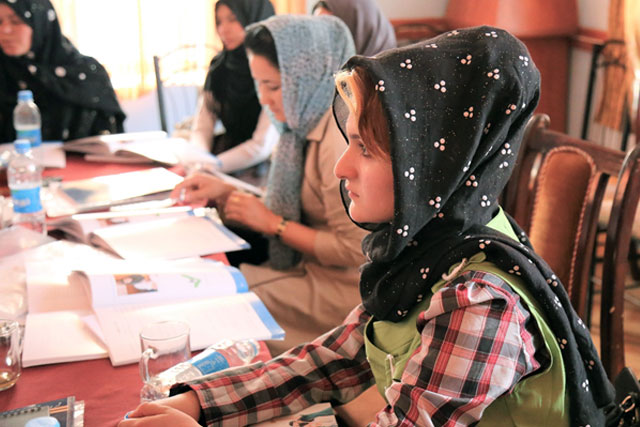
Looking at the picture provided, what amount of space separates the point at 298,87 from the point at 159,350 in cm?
103

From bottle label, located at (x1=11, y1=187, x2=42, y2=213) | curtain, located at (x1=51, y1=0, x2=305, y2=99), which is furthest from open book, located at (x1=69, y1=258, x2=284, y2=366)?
curtain, located at (x1=51, y1=0, x2=305, y2=99)

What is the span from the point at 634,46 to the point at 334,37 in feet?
6.29

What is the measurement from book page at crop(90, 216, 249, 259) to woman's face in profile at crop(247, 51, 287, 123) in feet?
1.36

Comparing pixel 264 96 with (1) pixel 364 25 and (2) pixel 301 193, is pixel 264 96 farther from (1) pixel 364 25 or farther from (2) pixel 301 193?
(1) pixel 364 25

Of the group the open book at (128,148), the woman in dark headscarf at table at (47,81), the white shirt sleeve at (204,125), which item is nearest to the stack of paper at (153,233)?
the open book at (128,148)

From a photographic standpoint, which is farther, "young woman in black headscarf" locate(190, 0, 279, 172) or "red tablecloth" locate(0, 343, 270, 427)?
"young woman in black headscarf" locate(190, 0, 279, 172)

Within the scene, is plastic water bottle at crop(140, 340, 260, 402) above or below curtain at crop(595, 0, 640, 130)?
below

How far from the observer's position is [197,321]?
3.93ft

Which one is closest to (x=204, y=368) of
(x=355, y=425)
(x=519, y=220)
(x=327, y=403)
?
(x=327, y=403)

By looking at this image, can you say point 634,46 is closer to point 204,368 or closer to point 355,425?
point 355,425

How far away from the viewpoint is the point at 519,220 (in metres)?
1.69

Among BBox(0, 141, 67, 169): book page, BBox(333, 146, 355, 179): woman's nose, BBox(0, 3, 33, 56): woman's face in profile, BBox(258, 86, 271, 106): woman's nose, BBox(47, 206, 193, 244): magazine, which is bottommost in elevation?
BBox(47, 206, 193, 244): magazine

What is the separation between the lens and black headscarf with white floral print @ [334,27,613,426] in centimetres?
90

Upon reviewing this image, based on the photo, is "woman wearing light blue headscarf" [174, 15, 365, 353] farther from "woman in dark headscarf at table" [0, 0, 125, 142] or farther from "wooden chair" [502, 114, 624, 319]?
"woman in dark headscarf at table" [0, 0, 125, 142]
